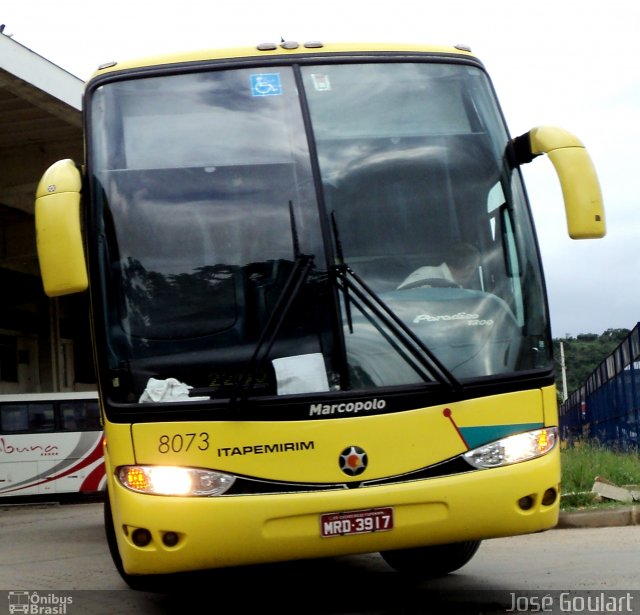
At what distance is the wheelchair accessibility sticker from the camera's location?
289 inches

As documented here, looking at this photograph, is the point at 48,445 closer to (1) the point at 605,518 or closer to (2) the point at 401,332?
(1) the point at 605,518

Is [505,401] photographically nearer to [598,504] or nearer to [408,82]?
[408,82]

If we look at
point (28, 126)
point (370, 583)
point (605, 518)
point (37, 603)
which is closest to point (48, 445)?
point (28, 126)

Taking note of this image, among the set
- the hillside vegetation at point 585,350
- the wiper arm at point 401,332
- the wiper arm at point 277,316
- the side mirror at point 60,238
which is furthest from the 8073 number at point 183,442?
the hillside vegetation at point 585,350

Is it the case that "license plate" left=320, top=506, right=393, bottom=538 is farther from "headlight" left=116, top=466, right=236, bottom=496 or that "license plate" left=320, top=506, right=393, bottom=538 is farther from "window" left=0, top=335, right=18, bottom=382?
"window" left=0, top=335, right=18, bottom=382

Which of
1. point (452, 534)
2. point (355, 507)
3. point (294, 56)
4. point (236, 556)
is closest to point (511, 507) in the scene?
point (452, 534)

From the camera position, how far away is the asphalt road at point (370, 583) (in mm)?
7637

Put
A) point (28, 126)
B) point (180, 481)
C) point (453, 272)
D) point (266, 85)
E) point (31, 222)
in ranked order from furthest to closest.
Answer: point (31, 222) < point (28, 126) < point (266, 85) < point (453, 272) < point (180, 481)

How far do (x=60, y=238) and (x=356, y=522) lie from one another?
87.5 inches

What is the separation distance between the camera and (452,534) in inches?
263

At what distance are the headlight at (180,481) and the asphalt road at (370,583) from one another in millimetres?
1485

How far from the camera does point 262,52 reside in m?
7.54

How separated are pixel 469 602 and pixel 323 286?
2216 millimetres

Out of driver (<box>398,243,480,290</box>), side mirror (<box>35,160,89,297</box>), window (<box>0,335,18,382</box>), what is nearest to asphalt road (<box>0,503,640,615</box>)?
driver (<box>398,243,480,290</box>)
